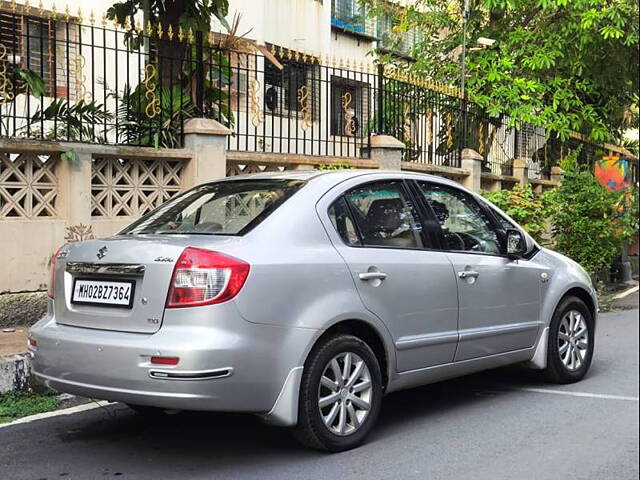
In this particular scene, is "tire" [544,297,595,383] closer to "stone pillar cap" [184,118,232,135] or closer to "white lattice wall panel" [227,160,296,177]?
"white lattice wall panel" [227,160,296,177]

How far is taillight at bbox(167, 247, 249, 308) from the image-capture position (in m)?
3.98

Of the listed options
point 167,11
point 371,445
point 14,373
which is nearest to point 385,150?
point 167,11

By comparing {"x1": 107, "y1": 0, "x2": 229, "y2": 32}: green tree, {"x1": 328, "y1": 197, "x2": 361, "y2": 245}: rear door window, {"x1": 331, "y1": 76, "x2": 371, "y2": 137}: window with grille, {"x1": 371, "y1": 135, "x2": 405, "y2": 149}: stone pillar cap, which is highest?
{"x1": 107, "y1": 0, "x2": 229, "y2": 32}: green tree

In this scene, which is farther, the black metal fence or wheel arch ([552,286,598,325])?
the black metal fence

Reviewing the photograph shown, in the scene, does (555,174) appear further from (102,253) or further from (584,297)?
(102,253)

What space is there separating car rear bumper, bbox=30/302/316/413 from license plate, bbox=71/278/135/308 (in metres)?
0.17

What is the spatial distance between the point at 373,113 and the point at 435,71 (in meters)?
4.77

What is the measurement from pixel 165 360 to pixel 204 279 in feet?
1.45

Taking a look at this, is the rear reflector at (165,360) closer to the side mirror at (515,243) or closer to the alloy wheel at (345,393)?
the alloy wheel at (345,393)

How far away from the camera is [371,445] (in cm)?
472

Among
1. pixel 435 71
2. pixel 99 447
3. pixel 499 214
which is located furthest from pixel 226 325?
pixel 435 71

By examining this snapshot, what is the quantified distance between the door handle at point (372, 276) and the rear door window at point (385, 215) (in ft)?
0.74

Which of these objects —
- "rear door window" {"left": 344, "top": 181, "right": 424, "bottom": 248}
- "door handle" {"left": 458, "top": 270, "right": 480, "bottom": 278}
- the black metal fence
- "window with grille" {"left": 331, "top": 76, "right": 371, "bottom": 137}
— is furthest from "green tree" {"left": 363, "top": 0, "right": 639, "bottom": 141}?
"rear door window" {"left": 344, "top": 181, "right": 424, "bottom": 248}

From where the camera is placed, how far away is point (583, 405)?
5.54 m
